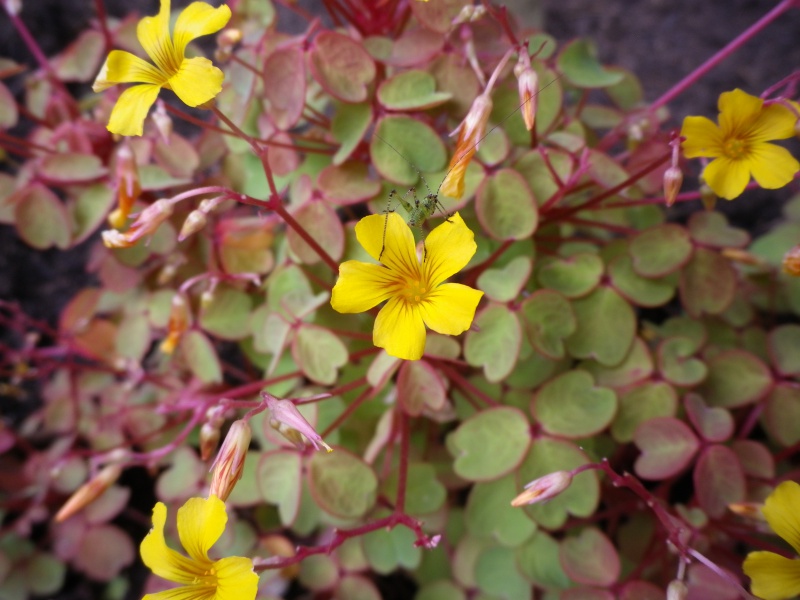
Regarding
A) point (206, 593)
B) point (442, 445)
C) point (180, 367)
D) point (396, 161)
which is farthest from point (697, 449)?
point (180, 367)

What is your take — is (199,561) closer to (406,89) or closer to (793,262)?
(406,89)

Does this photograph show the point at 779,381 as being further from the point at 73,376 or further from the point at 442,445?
the point at 73,376

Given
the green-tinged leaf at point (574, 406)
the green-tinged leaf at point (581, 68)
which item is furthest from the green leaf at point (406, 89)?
the green-tinged leaf at point (574, 406)

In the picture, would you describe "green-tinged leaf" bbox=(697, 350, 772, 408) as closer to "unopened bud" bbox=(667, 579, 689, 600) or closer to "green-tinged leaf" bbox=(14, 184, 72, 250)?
"unopened bud" bbox=(667, 579, 689, 600)

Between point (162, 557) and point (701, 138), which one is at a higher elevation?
point (701, 138)

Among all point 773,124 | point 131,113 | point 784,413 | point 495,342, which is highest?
point 131,113

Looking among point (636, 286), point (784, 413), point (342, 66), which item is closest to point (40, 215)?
point (342, 66)

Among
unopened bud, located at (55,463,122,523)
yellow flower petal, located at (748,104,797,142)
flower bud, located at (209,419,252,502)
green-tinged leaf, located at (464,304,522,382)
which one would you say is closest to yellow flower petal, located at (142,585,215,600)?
flower bud, located at (209,419,252,502)
